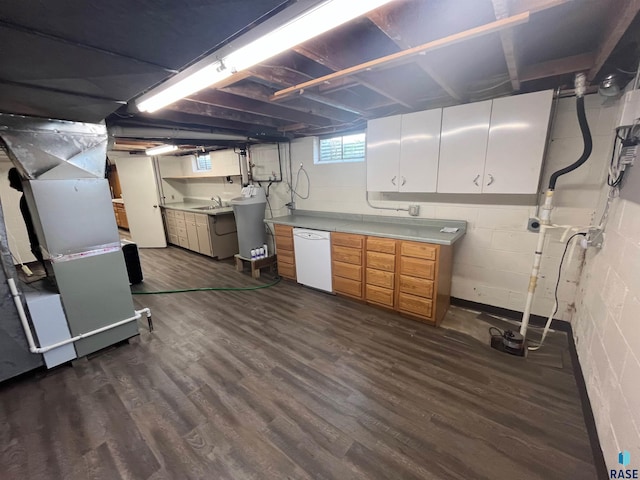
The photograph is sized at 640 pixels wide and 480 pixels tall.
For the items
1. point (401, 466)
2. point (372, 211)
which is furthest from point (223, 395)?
point (372, 211)

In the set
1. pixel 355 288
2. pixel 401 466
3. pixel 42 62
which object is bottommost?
pixel 401 466

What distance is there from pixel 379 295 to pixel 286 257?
1554 millimetres

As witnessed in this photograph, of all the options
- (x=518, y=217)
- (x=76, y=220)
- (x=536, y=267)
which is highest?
(x=76, y=220)

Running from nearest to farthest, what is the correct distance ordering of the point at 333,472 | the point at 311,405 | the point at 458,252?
the point at 333,472 < the point at 311,405 < the point at 458,252

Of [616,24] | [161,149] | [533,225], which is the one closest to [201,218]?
[161,149]

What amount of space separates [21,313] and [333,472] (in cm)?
262

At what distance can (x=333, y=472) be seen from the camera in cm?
142

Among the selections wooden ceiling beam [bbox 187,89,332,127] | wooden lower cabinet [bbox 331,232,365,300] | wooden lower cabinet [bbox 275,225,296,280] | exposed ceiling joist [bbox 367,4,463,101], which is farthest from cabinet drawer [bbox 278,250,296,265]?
Answer: exposed ceiling joist [bbox 367,4,463,101]

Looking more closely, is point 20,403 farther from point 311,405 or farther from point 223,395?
point 311,405

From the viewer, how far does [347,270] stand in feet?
10.6

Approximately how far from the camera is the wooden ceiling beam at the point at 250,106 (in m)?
2.21

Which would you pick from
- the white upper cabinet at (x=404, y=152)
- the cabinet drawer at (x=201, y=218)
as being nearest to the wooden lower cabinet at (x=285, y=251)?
the white upper cabinet at (x=404, y=152)

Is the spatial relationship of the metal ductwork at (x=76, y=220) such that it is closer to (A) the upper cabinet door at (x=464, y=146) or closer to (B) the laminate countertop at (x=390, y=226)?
(B) the laminate countertop at (x=390, y=226)

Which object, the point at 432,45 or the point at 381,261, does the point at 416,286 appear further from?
the point at 432,45
